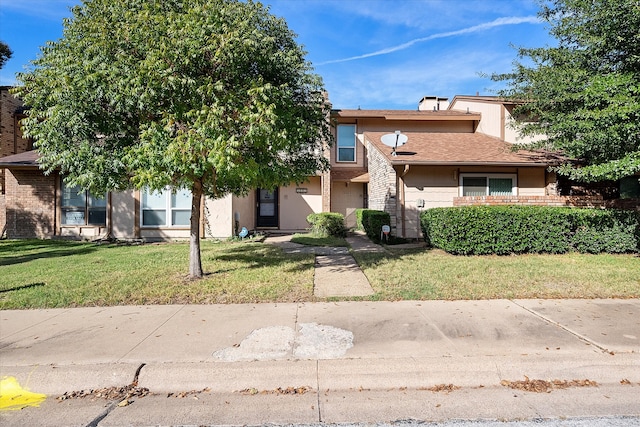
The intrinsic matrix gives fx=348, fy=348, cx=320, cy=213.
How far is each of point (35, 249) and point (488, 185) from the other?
592 inches

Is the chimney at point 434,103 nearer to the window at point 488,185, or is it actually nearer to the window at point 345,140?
the window at point 345,140

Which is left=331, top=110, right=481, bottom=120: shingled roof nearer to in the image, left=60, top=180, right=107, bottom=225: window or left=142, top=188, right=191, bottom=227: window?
left=142, top=188, right=191, bottom=227: window

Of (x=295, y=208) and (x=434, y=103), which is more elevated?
(x=434, y=103)

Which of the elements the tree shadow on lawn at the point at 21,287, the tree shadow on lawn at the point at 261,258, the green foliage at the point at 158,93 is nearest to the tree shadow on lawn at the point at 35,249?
the tree shadow on lawn at the point at 21,287

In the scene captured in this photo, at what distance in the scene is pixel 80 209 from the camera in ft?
43.6

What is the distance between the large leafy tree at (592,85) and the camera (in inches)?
282

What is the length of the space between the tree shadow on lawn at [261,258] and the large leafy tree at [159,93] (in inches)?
110

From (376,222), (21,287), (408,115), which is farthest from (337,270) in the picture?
(408,115)

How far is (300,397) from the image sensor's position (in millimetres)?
3201

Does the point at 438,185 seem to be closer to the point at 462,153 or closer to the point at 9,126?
the point at 462,153

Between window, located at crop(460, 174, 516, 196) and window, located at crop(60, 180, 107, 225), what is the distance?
13260 mm

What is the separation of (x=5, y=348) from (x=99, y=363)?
143 cm

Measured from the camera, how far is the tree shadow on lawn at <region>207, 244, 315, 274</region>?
8.09 m

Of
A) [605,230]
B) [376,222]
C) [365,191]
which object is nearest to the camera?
→ [605,230]
